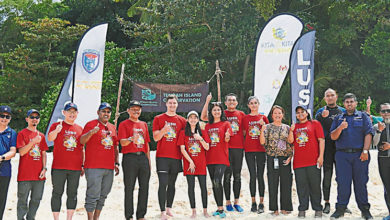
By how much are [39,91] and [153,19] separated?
642 cm

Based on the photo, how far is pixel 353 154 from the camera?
17.0ft

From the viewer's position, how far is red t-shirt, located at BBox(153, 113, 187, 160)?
513 centimetres

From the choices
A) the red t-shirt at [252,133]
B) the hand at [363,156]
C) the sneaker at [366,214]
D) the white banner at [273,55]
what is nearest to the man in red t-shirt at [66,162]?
the red t-shirt at [252,133]

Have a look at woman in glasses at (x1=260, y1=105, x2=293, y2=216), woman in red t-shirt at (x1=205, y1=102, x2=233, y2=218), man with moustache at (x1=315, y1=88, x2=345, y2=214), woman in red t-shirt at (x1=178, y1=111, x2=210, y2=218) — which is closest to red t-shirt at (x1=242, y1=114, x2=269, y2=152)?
woman in glasses at (x1=260, y1=105, x2=293, y2=216)

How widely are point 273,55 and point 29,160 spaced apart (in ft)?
16.5

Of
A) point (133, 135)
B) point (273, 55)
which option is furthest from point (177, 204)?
point (273, 55)

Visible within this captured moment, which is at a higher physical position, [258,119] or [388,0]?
[388,0]

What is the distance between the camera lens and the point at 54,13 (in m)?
21.2

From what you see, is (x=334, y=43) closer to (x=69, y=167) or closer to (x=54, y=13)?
(x=69, y=167)

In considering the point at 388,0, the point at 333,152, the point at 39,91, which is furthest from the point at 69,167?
the point at 39,91

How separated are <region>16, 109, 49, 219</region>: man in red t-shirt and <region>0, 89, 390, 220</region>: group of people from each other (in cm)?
1

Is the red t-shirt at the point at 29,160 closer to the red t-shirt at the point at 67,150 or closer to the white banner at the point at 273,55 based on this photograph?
the red t-shirt at the point at 67,150

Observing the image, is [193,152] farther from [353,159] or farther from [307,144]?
[353,159]

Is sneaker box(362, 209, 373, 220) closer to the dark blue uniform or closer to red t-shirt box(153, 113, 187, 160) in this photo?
the dark blue uniform
